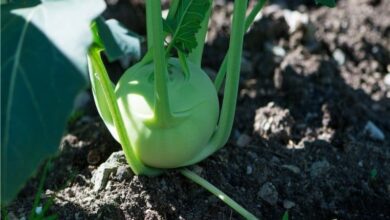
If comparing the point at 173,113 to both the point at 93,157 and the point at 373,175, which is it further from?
the point at 373,175

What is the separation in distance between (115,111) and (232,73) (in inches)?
9.7

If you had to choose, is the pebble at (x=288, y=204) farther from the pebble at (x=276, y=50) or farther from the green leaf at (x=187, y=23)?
the pebble at (x=276, y=50)

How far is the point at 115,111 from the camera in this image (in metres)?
1.31

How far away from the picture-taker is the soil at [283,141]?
4.63 feet

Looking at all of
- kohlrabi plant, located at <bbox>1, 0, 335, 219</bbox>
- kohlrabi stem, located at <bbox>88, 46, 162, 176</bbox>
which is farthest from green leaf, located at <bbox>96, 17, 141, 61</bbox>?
kohlrabi stem, located at <bbox>88, 46, 162, 176</bbox>

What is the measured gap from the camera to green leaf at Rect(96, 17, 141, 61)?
42.9 inches

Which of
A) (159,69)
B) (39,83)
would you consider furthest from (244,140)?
(39,83)

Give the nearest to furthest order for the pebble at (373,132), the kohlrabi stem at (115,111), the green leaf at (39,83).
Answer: the green leaf at (39,83) → the kohlrabi stem at (115,111) → the pebble at (373,132)


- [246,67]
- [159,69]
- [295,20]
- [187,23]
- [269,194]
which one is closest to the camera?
[159,69]

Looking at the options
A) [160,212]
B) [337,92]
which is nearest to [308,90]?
[337,92]

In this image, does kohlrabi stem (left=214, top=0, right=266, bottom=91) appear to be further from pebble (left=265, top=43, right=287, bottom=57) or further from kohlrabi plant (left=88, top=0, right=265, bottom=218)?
pebble (left=265, top=43, right=287, bottom=57)

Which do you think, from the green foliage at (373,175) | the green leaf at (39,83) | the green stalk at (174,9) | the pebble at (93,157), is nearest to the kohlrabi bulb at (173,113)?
the green stalk at (174,9)

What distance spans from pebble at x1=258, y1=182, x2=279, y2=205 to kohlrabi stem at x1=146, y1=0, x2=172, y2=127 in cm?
31

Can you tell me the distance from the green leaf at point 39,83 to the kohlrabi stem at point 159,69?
16 cm
